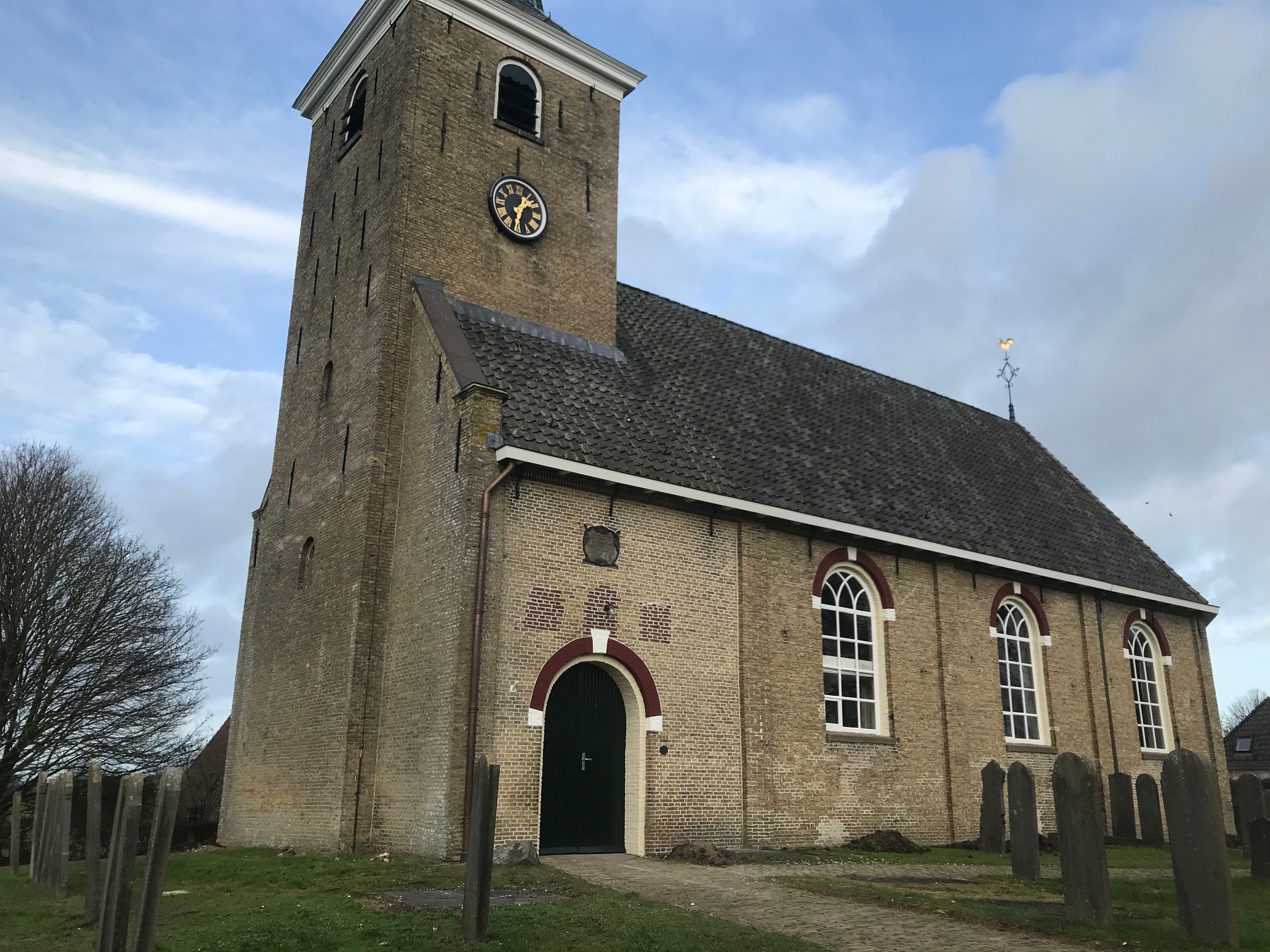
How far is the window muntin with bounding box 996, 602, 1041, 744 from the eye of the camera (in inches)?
802

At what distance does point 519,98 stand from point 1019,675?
15.2 metres

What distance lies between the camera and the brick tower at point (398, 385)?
571 inches

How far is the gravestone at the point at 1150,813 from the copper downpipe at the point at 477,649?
12538 mm

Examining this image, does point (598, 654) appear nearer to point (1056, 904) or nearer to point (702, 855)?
point (702, 855)

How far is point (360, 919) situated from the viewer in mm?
8898

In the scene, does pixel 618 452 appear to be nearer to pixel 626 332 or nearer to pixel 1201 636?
pixel 626 332

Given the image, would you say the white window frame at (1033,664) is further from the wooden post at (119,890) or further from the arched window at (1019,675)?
the wooden post at (119,890)

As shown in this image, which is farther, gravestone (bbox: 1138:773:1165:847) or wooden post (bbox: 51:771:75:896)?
gravestone (bbox: 1138:773:1165:847)

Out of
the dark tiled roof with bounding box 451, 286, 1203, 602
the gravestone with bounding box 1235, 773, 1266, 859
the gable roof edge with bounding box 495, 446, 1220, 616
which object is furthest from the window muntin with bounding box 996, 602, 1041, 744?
the gravestone with bounding box 1235, 773, 1266, 859

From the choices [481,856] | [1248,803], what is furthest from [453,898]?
[1248,803]

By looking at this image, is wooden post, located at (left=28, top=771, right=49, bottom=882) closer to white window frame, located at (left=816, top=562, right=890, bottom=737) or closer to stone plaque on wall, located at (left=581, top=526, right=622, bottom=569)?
stone plaque on wall, located at (left=581, top=526, right=622, bottom=569)

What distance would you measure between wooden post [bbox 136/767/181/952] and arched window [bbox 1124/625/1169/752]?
2108cm

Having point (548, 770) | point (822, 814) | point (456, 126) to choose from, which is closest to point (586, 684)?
point (548, 770)

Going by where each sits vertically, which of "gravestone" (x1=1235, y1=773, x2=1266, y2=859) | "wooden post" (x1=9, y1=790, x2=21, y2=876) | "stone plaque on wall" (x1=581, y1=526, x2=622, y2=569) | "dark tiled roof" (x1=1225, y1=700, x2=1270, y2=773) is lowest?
"wooden post" (x1=9, y1=790, x2=21, y2=876)
